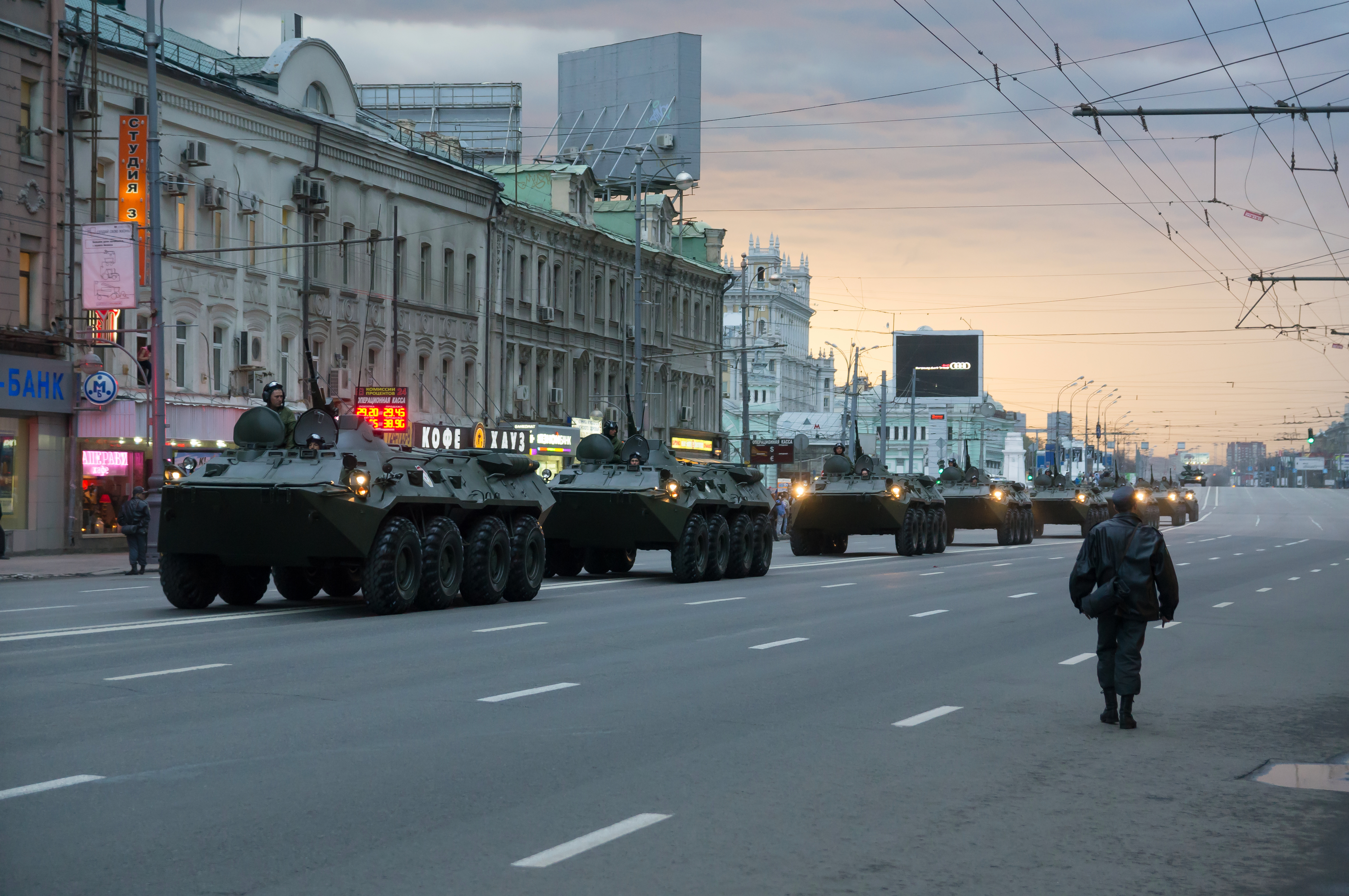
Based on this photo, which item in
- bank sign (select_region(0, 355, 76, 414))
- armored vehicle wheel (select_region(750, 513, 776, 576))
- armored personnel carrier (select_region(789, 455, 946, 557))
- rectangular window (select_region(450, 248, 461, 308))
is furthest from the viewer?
rectangular window (select_region(450, 248, 461, 308))

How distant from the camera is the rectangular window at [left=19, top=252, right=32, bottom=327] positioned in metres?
31.5

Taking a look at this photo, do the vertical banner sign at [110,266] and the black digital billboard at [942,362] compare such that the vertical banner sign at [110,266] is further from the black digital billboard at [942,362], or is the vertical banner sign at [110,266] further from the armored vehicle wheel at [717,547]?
the black digital billboard at [942,362]

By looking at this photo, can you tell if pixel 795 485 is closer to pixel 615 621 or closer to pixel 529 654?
pixel 615 621

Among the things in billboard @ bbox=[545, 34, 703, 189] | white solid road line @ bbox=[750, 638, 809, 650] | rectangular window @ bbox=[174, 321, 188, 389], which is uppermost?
billboard @ bbox=[545, 34, 703, 189]

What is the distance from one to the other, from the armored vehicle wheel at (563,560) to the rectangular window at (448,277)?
22148 millimetres

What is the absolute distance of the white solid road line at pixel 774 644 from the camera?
48.8ft

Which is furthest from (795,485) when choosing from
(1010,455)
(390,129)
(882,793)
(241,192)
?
(1010,455)

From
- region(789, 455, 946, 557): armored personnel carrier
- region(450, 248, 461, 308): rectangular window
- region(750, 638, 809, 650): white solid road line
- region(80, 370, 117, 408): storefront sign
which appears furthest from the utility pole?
region(450, 248, 461, 308): rectangular window

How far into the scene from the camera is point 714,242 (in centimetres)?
7019

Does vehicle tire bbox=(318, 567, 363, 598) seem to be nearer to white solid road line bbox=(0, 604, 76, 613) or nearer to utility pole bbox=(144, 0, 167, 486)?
white solid road line bbox=(0, 604, 76, 613)

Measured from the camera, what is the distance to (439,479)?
18688 millimetres

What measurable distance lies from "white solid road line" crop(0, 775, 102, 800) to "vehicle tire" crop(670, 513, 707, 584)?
16622 millimetres

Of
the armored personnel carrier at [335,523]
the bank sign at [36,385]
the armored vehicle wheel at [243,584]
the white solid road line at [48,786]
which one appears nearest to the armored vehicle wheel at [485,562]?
the armored personnel carrier at [335,523]

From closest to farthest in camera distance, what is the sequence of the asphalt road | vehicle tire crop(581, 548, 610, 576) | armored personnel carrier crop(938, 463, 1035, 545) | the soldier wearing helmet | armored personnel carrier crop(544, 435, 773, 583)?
the asphalt road < the soldier wearing helmet < armored personnel carrier crop(544, 435, 773, 583) < vehicle tire crop(581, 548, 610, 576) < armored personnel carrier crop(938, 463, 1035, 545)
